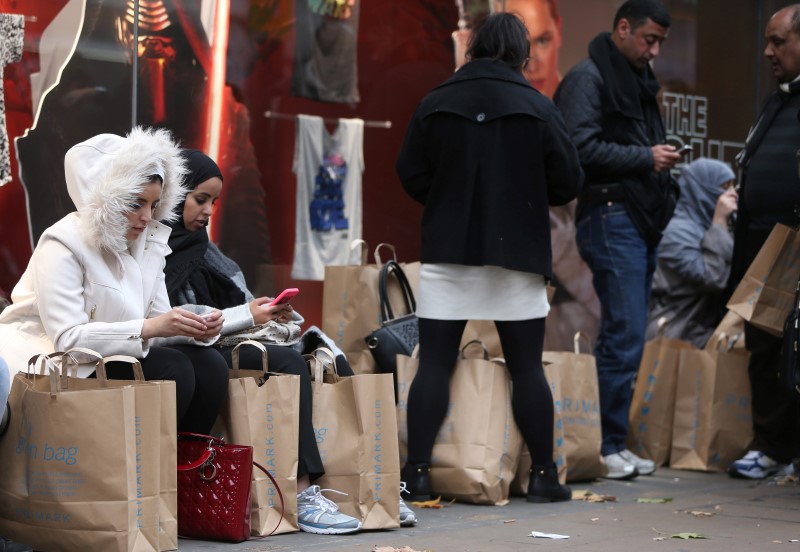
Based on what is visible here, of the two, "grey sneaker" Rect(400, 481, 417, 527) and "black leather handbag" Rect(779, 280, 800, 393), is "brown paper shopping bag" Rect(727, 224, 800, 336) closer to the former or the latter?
"black leather handbag" Rect(779, 280, 800, 393)

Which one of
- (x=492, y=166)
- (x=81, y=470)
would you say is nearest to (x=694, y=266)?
(x=492, y=166)

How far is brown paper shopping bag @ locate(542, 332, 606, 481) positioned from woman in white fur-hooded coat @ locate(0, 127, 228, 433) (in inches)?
80.2

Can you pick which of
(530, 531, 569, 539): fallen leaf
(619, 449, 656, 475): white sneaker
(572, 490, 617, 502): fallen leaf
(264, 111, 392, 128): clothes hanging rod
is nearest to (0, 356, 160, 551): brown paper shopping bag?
(530, 531, 569, 539): fallen leaf

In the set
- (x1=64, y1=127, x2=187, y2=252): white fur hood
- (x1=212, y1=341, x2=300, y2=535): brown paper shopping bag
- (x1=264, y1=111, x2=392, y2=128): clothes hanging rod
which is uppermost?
(x1=264, y1=111, x2=392, y2=128): clothes hanging rod

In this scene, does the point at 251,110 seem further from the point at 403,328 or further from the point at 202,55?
the point at 403,328

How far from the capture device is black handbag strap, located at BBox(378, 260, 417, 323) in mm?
5906

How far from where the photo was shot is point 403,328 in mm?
5832

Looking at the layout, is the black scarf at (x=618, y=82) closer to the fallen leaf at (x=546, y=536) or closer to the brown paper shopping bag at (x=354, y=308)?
the brown paper shopping bag at (x=354, y=308)

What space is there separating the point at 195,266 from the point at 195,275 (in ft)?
0.19

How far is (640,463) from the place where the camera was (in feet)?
21.1

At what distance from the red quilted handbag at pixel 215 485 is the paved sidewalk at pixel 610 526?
0.06 meters

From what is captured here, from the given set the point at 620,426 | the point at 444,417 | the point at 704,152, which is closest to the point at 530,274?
the point at 444,417

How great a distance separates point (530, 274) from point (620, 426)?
1.38 metres

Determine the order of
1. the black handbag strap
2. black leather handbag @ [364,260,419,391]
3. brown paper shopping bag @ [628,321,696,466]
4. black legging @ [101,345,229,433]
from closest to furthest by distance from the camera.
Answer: black legging @ [101,345,229,433] → black leather handbag @ [364,260,419,391] → the black handbag strap → brown paper shopping bag @ [628,321,696,466]
